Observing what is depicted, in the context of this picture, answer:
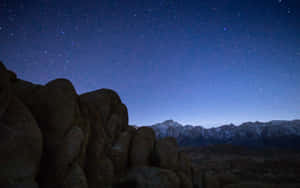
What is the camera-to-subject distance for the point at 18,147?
5.19 m

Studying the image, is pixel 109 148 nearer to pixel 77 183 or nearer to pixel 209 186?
pixel 77 183

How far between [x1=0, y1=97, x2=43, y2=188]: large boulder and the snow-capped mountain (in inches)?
3726

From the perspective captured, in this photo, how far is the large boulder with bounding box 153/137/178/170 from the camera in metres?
12.5

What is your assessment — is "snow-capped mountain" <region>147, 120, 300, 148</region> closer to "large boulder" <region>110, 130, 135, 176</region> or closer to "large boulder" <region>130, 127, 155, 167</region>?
"large boulder" <region>130, 127, 155, 167</region>

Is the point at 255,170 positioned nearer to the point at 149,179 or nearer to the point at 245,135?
the point at 149,179

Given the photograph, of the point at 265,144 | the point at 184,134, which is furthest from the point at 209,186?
the point at 184,134

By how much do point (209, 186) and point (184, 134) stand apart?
10421 centimetres

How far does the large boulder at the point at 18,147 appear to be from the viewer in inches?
191

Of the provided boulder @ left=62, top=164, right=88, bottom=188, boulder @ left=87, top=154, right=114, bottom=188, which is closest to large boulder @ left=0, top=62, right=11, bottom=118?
boulder @ left=62, top=164, right=88, bottom=188

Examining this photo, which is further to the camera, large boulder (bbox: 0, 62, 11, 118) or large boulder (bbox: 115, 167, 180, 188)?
large boulder (bbox: 115, 167, 180, 188)

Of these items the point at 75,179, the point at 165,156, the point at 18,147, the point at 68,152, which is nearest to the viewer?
the point at 18,147

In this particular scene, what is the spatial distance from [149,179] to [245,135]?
10408 cm

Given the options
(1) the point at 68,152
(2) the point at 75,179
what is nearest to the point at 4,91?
(1) the point at 68,152

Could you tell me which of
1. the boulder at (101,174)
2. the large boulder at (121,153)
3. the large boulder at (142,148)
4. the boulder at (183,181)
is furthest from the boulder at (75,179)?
the boulder at (183,181)
